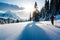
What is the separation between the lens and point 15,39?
386 inches

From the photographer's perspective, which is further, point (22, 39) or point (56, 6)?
point (56, 6)

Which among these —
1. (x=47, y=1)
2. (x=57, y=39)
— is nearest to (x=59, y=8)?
(x=47, y=1)

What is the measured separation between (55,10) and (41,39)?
98.8m

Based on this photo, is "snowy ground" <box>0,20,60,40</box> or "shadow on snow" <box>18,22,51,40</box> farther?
"snowy ground" <box>0,20,60,40</box>

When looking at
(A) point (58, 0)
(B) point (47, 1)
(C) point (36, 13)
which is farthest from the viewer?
(B) point (47, 1)

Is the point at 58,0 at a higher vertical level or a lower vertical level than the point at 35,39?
higher

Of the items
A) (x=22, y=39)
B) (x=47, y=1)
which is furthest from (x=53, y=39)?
(x=47, y=1)

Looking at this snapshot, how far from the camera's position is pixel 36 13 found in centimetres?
9556

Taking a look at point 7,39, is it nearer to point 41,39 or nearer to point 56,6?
point 41,39

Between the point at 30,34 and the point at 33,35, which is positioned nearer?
the point at 33,35

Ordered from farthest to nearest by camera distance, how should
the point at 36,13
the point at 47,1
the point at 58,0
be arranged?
the point at 47,1 < the point at 58,0 < the point at 36,13

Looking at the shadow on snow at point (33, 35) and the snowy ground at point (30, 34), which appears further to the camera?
the snowy ground at point (30, 34)

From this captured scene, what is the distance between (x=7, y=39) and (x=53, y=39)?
260 centimetres

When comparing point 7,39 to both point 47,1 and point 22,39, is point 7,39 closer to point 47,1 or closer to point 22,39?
point 22,39
